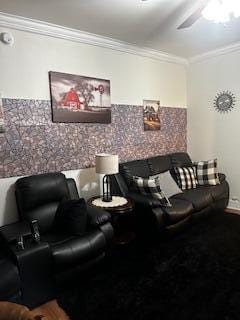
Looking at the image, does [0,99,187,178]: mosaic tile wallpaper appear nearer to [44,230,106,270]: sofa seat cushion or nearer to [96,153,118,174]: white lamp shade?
[96,153,118,174]: white lamp shade

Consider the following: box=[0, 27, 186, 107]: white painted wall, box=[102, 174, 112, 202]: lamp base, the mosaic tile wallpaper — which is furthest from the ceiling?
box=[102, 174, 112, 202]: lamp base

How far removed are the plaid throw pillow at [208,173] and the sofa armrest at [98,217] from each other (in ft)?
6.41

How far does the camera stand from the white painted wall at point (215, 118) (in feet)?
13.4

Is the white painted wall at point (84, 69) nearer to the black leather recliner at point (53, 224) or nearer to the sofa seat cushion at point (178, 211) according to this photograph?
the black leather recliner at point (53, 224)

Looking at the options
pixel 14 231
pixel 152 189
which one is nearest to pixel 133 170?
pixel 152 189

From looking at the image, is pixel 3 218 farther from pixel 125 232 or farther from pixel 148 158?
pixel 148 158

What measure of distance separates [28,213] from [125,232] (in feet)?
4.43

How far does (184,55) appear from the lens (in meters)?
4.36

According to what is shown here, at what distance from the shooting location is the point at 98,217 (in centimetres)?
252

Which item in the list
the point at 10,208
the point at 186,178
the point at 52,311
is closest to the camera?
the point at 52,311

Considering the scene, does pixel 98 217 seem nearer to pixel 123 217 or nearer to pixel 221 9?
pixel 123 217

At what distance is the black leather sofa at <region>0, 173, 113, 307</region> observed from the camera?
1990mm

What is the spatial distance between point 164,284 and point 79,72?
104 inches

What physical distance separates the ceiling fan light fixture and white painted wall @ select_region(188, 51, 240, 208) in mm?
2130
